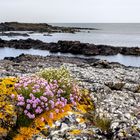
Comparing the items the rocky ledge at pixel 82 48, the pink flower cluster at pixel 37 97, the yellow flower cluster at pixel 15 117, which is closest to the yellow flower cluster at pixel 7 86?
the yellow flower cluster at pixel 15 117

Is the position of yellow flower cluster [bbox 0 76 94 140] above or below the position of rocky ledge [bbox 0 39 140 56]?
above

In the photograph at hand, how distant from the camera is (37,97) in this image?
10.7m

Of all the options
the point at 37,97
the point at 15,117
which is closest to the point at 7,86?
the point at 37,97

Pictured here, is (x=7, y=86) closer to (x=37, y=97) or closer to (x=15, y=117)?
(x=37, y=97)

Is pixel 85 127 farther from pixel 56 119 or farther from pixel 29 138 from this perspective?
pixel 29 138

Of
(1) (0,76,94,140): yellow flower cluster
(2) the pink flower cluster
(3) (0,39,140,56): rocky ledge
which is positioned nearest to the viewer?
(1) (0,76,94,140): yellow flower cluster

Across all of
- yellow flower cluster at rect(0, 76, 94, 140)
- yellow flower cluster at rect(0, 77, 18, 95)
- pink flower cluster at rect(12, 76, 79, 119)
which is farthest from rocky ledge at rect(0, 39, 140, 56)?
yellow flower cluster at rect(0, 76, 94, 140)

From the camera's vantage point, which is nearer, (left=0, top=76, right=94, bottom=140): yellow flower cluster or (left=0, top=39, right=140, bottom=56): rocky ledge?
(left=0, top=76, right=94, bottom=140): yellow flower cluster

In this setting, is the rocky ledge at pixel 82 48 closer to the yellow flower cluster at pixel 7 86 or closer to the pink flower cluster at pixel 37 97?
the yellow flower cluster at pixel 7 86

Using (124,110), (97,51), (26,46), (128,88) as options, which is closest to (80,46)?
(97,51)

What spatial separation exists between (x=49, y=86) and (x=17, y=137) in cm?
209

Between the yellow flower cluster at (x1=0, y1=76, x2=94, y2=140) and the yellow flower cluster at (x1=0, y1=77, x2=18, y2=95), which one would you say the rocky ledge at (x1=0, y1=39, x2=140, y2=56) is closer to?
the yellow flower cluster at (x1=0, y1=77, x2=18, y2=95)

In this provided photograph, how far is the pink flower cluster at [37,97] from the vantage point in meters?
10.3

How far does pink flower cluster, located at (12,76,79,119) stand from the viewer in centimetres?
1031
